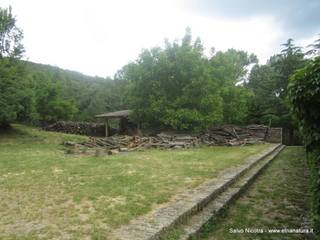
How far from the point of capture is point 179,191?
16.0ft

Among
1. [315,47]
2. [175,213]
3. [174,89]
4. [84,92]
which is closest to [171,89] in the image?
[174,89]

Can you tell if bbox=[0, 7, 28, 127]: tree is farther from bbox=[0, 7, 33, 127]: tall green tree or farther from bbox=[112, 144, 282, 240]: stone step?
bbox=[112, 144, 282, 240]: stone step

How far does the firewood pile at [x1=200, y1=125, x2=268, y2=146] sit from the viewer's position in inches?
624

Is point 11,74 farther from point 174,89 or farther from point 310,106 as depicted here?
point 310,106

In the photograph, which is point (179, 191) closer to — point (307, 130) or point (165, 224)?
point (165, 224)

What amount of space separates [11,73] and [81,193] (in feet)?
38.4

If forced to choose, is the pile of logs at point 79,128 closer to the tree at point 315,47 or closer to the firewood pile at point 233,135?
the firewood pile at point 233,135

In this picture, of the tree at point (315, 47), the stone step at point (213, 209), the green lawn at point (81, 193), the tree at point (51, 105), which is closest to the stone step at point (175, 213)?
the stone step at point (213, 209)

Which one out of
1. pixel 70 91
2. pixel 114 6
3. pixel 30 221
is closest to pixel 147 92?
pixel 114 6

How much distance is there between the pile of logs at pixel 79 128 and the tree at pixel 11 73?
255 inches

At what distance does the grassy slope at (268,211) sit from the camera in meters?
3.50

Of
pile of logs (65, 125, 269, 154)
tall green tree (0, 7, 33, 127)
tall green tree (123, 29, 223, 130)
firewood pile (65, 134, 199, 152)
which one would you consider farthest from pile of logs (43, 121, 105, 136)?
firewood pile (65, 134, 199, 152)

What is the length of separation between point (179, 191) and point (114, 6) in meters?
10.6

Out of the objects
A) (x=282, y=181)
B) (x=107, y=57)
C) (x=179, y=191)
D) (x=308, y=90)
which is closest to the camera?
(x=308, y=90)
